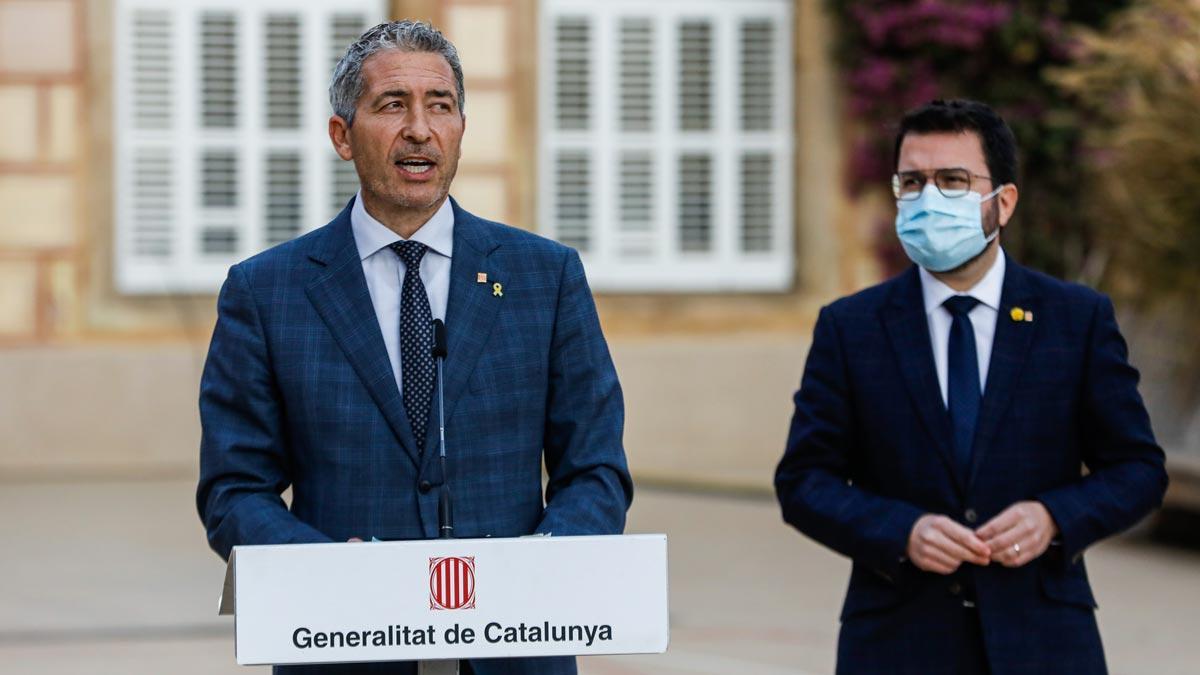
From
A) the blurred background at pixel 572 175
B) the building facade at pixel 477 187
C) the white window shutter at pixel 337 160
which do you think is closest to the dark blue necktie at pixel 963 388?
the blurred background at pixel 572 175

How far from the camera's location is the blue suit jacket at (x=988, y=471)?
4.09 meters

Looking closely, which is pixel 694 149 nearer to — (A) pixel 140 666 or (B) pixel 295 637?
(A) pixel 140 666

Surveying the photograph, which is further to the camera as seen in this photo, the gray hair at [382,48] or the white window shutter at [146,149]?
the white window shutter at [146,149]

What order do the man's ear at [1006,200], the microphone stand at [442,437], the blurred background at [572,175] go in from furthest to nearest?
the blurred background at [572,175] < the man's ear at [1006,200] < the microphone stand at [442,437]

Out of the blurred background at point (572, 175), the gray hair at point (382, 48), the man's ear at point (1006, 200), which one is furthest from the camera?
the blurred background at point (572, 175)

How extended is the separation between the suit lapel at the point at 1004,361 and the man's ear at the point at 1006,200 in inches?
5.8

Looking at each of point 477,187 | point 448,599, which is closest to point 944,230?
point 448,599

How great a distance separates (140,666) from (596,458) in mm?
5204

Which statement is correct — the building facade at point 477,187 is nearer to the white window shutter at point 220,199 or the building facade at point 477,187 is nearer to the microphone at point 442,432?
the white window shutter at point 220,199

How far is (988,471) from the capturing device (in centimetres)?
413

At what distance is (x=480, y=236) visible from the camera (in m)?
3.63

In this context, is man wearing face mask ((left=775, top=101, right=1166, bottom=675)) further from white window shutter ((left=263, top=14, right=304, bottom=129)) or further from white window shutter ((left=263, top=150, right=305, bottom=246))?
white window shutter ((left=263, top=14, right=304, bottom=129))

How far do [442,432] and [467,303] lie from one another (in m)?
0.23

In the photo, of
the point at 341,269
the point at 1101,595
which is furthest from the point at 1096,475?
the point at 1101,595
